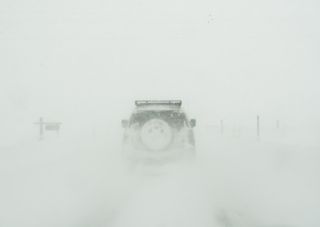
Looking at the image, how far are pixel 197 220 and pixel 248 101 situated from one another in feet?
263

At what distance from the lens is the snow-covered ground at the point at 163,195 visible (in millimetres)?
5877

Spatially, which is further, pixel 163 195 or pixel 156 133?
pixel 156 133

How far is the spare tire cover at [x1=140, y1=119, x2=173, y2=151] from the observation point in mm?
8808

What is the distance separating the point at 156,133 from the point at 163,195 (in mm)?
1846

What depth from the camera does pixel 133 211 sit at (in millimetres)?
6312

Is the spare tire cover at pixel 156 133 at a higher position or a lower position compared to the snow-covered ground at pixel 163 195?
higher

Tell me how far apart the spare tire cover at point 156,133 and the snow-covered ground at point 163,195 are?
66cm

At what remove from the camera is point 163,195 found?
23.9 feet

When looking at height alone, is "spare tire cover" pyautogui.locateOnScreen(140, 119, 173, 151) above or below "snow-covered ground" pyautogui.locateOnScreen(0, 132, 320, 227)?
above

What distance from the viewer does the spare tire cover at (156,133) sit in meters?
8.81

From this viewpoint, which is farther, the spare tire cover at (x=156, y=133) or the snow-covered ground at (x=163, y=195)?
the spare tire cover at (x=156, y=133)

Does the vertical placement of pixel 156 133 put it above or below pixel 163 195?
above

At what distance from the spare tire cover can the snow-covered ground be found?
0.66 metres

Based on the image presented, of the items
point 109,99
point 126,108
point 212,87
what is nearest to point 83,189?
point 126,108
